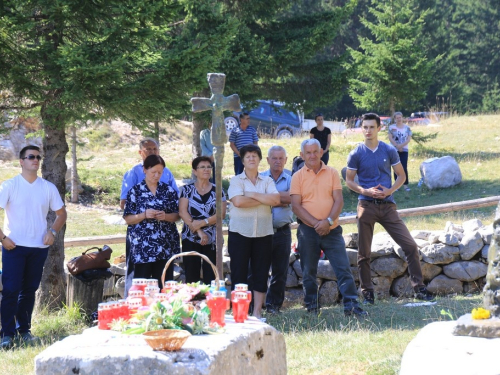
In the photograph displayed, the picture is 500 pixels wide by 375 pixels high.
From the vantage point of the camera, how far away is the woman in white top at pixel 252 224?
743 centimetres

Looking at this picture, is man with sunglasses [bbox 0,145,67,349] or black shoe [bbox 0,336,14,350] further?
man with sunglasses [bbox 0,145,67,349]

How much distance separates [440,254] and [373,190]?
1.71 m

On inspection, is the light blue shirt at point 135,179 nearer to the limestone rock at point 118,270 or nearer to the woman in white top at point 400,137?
A: the limestone rock at point 118,270

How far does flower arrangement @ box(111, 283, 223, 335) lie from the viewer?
170 inches

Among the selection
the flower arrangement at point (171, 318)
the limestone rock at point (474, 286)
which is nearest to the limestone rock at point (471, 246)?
the limestone rock at point (474, 286)

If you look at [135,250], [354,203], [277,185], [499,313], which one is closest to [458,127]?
[354,203]

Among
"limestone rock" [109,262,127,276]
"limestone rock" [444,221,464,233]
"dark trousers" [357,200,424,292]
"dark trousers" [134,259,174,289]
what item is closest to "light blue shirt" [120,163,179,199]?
"dark trousers" [134,259,174,289]

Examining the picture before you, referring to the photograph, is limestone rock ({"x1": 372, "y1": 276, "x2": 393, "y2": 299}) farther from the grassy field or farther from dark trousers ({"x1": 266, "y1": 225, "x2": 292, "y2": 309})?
dark trousers ({"x1": 266, "y1": 225, "x2": 292, "y2": 309})

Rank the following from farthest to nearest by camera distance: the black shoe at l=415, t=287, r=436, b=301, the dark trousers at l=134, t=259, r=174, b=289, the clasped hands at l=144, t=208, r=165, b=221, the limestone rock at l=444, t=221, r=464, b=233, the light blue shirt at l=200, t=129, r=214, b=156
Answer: the light blue shirt at l=200, t=129, r=214, b=156, the limestone rock at l=444, t=221, r=464, b=233, the black shoe at l=415, t=287, r=436, b=301, the dark trousers at l=134, t=259, r=174, b=289, the clasped hands at l=144, t=208, r=165, b=221

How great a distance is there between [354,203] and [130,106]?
8.24 metres

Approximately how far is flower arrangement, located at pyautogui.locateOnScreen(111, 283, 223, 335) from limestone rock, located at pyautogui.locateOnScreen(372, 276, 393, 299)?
492 centimetres

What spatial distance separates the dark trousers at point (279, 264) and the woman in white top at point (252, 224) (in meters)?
0.46

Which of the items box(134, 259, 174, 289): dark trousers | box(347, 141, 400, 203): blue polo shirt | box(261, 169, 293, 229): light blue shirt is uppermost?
box(347, 141, 400, 203): blue polo shirt

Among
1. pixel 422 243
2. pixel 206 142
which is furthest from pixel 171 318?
pixel 206 142
